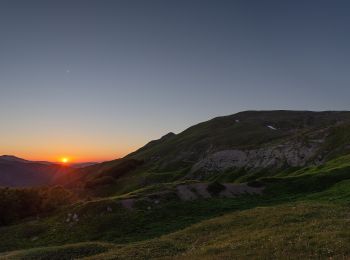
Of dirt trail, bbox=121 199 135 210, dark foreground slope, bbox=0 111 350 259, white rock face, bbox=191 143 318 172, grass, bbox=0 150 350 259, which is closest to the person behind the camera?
grass, bbox=0 150 350 259

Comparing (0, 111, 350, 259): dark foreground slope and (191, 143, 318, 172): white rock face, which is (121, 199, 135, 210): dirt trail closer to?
(0, 111, 350, 259): dark foreground slope

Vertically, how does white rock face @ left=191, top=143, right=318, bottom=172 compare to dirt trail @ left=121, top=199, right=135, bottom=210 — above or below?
above

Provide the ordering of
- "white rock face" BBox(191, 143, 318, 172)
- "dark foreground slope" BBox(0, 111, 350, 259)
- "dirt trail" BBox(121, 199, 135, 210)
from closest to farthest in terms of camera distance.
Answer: "dark foreground slope" BBox(0, 111, 350, 259), "dirt trail" BBox(121, 199, 135, 210), "white rock face" BBox(191, 143, 318, 172)

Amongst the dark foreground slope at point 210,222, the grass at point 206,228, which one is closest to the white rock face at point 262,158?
the dark foreground slope at point 210,222

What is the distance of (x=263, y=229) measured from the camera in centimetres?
3556

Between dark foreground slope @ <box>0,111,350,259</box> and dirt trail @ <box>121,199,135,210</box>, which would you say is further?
dirt trail @ <box>121,199,135,210</box>

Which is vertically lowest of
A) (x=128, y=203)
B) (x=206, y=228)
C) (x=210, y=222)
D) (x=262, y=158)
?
(x=206, y=228)

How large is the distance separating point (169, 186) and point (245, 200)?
44.8 ft

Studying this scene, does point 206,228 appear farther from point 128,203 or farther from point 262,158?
point 262,158

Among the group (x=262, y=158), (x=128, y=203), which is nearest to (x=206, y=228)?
(x=128, y=203)

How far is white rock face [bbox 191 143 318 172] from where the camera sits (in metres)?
130

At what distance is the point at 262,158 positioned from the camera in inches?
5517

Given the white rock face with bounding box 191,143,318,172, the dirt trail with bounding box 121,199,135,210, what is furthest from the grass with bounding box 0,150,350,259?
the white rock face with bounding box 191,143,318,172

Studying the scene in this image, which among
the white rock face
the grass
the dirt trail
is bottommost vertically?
the grass
